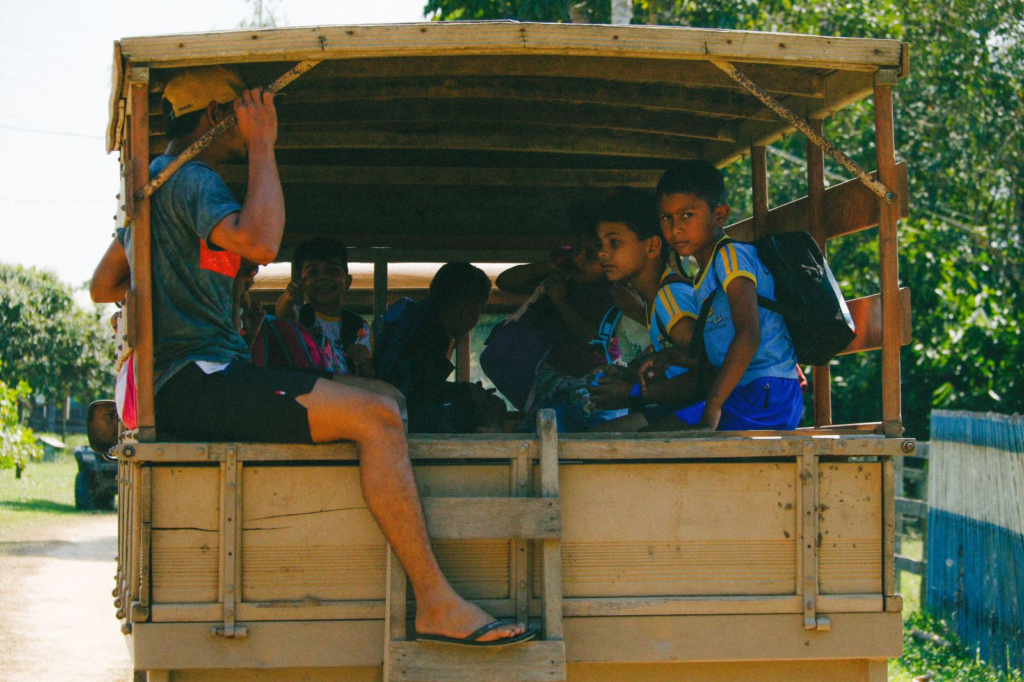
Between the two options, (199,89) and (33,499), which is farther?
(33,499)

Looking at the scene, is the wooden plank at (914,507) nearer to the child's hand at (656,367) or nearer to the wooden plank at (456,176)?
the wooden plank at (456,176)

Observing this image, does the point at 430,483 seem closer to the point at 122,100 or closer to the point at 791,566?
the point at 791,566

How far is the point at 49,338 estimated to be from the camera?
37.1 m

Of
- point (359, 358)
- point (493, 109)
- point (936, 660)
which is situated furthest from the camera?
point (936, 660)

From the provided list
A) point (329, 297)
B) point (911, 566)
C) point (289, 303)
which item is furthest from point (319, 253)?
point (911, 566)

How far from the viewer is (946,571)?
7.86 metres

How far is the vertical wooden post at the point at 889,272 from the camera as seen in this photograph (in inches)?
137

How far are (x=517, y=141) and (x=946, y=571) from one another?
4843 millimetres

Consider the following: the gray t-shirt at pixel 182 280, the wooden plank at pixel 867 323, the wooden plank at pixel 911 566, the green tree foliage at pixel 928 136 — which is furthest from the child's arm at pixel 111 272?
the green tree foliage at pixel 928 136

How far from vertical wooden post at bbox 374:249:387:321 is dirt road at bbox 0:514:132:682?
2.72 m

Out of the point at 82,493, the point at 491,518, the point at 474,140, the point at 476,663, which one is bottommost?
the point at 82,493

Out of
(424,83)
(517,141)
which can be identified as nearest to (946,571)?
(517,141)

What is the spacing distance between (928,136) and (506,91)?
38.8 ft

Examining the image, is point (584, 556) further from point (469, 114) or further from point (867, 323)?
point (469, 114)
